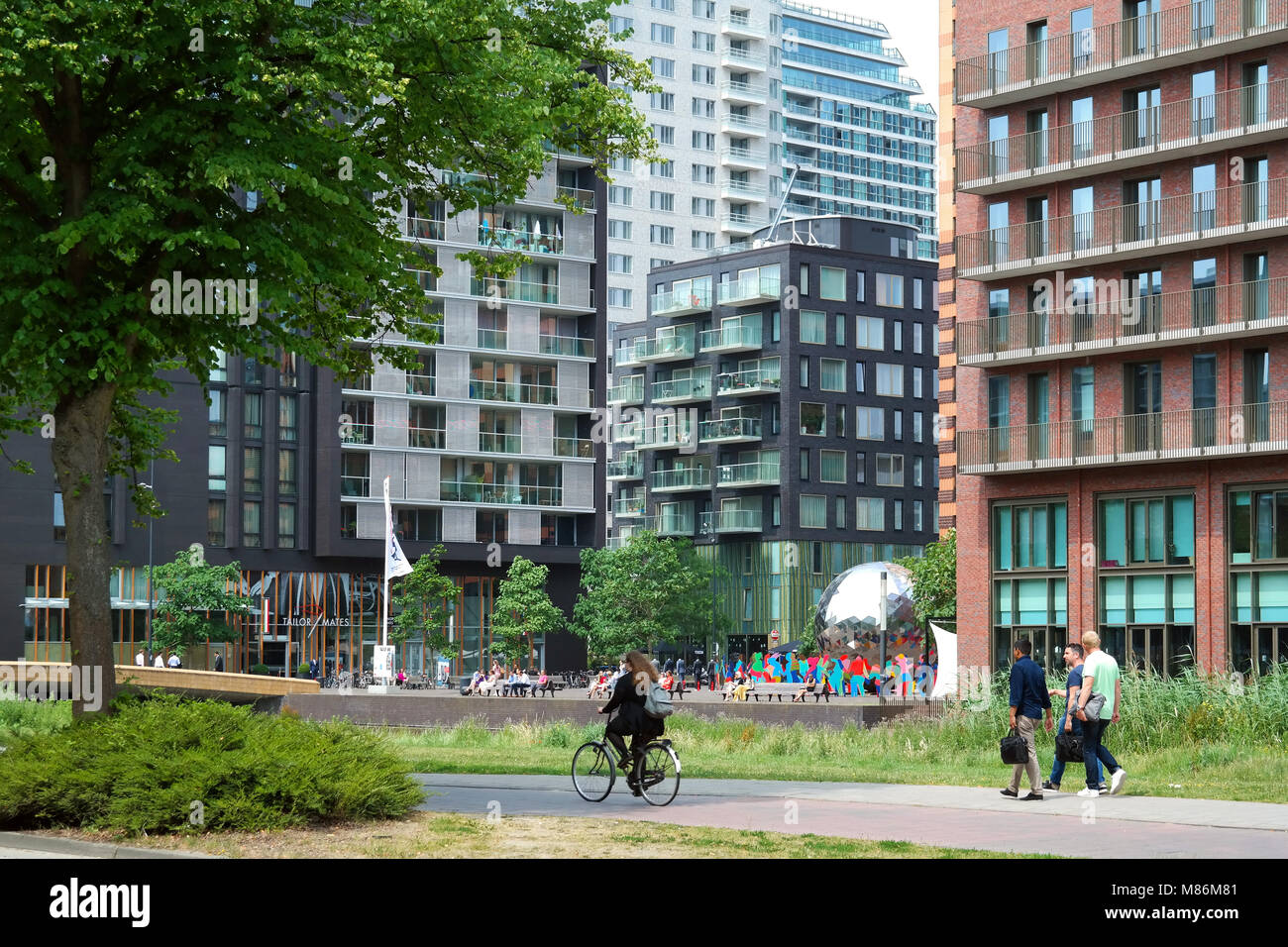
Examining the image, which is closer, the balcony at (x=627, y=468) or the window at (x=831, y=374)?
the window at (x=831, y=374)

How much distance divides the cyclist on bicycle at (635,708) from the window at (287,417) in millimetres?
70863

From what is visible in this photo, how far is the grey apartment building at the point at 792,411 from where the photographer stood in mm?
100938

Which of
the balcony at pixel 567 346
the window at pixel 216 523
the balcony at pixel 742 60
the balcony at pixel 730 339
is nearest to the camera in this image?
the window at pixel 216 523

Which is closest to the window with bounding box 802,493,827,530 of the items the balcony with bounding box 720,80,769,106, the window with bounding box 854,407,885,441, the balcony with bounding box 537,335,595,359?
the window with bounding box 854,407,885,441

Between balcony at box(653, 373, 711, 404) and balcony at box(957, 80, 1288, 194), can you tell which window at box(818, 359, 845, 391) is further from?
balcony at box(957, 80, 1288, 194)

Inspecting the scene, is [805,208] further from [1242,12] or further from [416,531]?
[1242,12]

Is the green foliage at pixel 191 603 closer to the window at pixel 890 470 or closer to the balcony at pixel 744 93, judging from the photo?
the window at pixel 890 470

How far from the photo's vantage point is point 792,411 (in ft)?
329

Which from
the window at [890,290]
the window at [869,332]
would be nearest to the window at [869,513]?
the window at [869,332]

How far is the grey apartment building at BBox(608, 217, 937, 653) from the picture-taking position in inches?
3974

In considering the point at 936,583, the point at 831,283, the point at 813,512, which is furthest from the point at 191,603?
the point at 831,283
